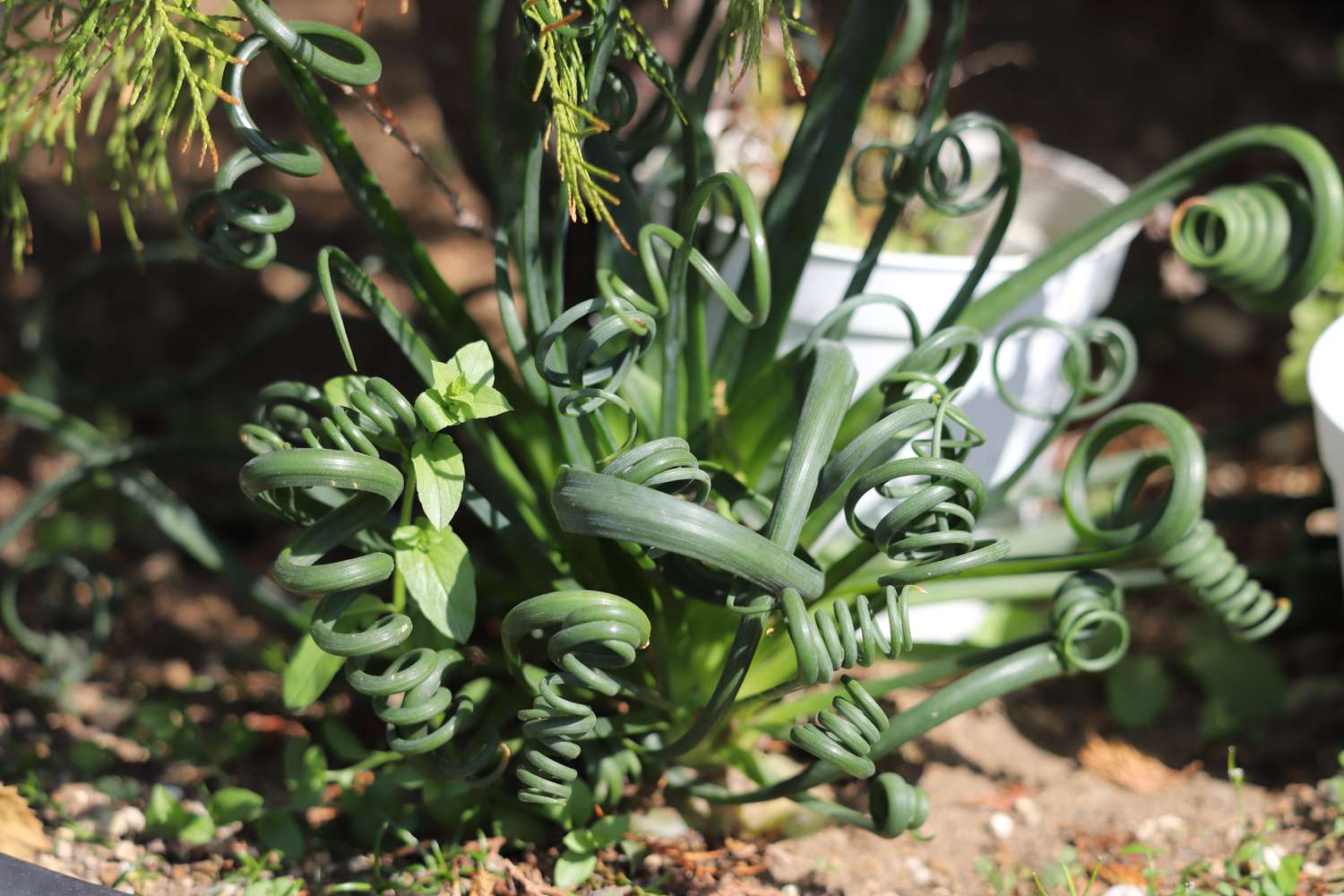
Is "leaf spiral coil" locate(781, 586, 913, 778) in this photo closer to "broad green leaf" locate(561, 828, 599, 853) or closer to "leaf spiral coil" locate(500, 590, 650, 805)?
"leaf spiral coil" locate(500, 590, 650, 805)

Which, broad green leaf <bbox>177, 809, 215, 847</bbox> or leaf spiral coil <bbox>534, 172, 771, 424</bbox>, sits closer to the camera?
leaf spiral coil <bbox>534, 172, 771, 424</bbox>

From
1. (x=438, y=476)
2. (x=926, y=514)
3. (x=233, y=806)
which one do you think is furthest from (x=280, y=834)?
(x=926, y=514)

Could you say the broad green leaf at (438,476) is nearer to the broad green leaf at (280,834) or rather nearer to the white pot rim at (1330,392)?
the broad green leaf at (280,834)

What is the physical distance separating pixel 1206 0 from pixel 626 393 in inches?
91.0

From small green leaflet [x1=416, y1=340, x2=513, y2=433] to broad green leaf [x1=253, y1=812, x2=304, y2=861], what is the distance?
0.51m

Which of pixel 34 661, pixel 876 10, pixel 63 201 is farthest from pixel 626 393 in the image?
pixel 63 201

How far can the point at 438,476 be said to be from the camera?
36.6 inches

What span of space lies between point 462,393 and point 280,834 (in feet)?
1.79

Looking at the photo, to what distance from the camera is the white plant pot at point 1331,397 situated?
115 cm

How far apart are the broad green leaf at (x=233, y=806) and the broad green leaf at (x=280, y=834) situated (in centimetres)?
1

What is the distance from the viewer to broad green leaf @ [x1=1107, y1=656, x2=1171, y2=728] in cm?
150

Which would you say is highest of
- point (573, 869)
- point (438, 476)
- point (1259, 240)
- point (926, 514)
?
point (1259, 240)

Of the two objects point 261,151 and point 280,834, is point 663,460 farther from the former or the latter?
point 280,834

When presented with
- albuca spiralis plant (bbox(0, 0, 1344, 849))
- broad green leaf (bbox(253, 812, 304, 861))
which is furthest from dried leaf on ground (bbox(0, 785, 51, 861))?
albuca spiralis plant (bbox(0, 0, 1344, 849))
